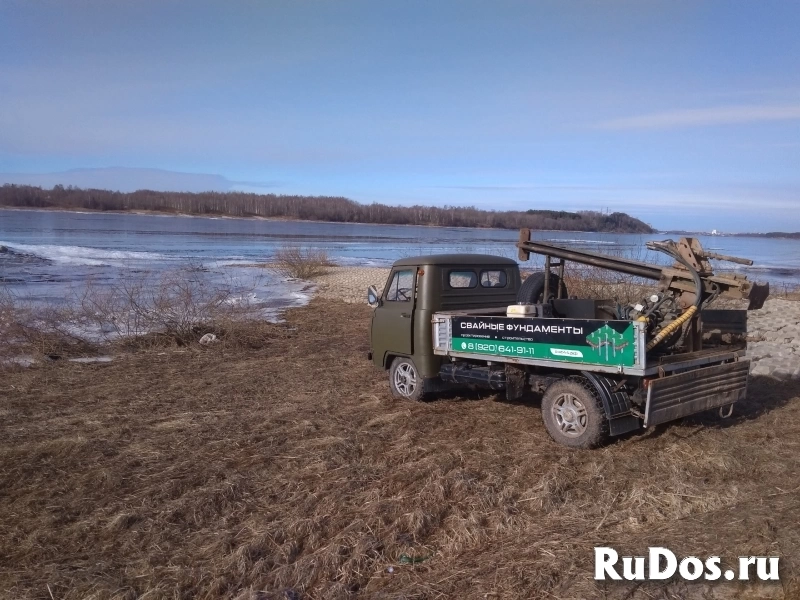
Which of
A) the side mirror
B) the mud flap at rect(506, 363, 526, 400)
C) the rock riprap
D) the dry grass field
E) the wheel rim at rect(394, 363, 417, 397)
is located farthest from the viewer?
the rock riprap

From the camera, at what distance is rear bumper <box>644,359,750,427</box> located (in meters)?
6.75

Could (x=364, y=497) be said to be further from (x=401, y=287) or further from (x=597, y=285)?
(x=597, y=285)

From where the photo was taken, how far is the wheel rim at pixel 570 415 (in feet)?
23.7

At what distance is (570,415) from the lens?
24.0 feet

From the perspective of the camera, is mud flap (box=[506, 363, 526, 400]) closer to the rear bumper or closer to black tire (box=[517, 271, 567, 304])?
black tire (box=[517, 271, 567, 304])

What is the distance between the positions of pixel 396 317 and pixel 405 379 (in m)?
0.85

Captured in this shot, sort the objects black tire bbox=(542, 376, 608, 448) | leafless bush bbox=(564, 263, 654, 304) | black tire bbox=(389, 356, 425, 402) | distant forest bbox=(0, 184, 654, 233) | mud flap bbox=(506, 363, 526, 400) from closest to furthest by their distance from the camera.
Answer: black tire bbox=(542, 376, 608, 448), mud flap bbox=(506, 363, 526, 400), black tire bbox=(389, 356, 425, 402), leafless bush bbox=(564, 263, 654, 304), distant forest bbox=(0, 184, 654, 233)

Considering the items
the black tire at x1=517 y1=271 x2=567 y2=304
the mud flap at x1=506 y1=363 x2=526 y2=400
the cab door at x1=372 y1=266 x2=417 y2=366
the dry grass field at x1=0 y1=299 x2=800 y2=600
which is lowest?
the dry grass field at x1=0 y1=299 x2=800 y2=600

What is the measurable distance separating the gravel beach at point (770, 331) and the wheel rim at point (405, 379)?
565cm

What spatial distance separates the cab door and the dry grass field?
0.74m

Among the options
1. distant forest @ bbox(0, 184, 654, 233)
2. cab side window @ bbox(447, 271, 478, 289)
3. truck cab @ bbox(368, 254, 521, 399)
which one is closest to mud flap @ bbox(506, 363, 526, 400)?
truck cab @ bbox(368, 254, 521, 399)

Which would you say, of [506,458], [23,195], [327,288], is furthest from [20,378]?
[23,195]

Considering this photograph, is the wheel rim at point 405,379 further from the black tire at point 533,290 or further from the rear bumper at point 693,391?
the rear bumper at point 693,391

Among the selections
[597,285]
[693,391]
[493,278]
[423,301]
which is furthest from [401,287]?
[597,285]
